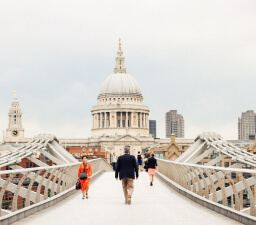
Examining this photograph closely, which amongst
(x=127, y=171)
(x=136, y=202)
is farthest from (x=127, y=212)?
(x=136, y=202)

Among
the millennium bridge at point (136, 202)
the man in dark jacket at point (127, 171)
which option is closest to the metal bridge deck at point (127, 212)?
the millennium bridge at point (136, 202)

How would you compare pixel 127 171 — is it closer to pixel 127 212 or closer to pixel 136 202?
pixel 136 202

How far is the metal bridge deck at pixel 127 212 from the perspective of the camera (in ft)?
46.0

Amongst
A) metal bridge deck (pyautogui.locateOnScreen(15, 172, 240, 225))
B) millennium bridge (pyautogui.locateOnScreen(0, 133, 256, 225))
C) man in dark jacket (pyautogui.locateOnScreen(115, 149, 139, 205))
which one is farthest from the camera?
man in dark jacket (pyautogui.locateOnScreen(115, 149, 139, 205))

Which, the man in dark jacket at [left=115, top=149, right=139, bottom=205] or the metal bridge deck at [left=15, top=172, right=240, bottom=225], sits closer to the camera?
the metal bridge deck at [left=15, top=172, right=240, bottom=225]

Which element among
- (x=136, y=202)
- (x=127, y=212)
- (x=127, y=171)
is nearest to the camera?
(x=127, y=212)

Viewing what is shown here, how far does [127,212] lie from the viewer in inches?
634

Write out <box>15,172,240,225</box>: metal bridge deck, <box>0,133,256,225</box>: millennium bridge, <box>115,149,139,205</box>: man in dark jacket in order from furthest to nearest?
<box>115,149,139,205</box>: man in dark jacket → <box>15,172,240,225</box>: metal bridge deck → <box>0,133,256,225</box>: millennium bridge

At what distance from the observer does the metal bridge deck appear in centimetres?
1403

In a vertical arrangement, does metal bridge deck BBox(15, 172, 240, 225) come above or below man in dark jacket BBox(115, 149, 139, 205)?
below

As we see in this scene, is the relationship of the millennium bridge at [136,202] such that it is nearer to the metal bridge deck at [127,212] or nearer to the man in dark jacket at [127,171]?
the metal bridge deck at [127,212]

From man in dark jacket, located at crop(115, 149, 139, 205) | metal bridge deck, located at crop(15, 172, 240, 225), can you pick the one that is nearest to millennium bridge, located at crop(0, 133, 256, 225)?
metal bridge deck, located at crop(15, 172, 240, 225)

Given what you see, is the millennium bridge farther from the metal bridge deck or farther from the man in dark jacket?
the man in dark jacket

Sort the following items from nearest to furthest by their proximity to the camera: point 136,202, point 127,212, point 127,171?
1. point 127,212
2. point 127,171
3. point 136,202
